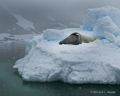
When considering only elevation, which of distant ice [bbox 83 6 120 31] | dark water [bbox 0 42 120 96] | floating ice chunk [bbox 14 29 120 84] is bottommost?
dark water [bbox 0 42 120 96]

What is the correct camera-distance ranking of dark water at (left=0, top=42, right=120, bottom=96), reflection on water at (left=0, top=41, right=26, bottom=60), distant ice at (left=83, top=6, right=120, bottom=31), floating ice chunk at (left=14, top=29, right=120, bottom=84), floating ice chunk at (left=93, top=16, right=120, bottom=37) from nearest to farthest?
dark water at (left=0, top=42, right=120, bottom=96) < floating ice chunk at (left=14, top=29, right=120, bottom=84) < floating ice chunk at (left=93, top=16, right=120, bottom=37) < distant ice at (left=83, top=6, right=120, bottom=31) < reflection on water at (left=0, top=41, right=26, bottom=60)

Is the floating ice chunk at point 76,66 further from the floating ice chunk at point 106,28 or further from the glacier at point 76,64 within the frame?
the floating ice chunk at point 106,28

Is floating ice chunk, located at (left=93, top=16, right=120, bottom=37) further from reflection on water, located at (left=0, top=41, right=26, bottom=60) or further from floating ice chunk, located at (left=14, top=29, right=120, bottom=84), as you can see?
reflection on water, located at (left=0, top=41, right=26, bottom=60)

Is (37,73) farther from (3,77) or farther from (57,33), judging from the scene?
(57,33)

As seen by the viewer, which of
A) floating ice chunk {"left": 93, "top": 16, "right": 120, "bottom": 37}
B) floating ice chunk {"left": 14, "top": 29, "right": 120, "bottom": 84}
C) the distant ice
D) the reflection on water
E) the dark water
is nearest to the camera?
the dark water

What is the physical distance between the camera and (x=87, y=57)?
11234 millimetres

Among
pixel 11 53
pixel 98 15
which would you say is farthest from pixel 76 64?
pixel 11 53

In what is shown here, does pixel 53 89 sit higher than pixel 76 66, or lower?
lower

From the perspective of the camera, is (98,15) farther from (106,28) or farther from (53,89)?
(53,89)

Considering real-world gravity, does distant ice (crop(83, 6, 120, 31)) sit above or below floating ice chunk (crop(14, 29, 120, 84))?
above

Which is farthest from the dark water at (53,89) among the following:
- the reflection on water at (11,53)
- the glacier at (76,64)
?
the reflection on water at (11,53)

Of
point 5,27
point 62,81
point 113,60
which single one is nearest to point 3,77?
point 62,81

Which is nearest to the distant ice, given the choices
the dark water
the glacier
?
the glacier

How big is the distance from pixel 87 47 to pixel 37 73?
4810 millimetres
